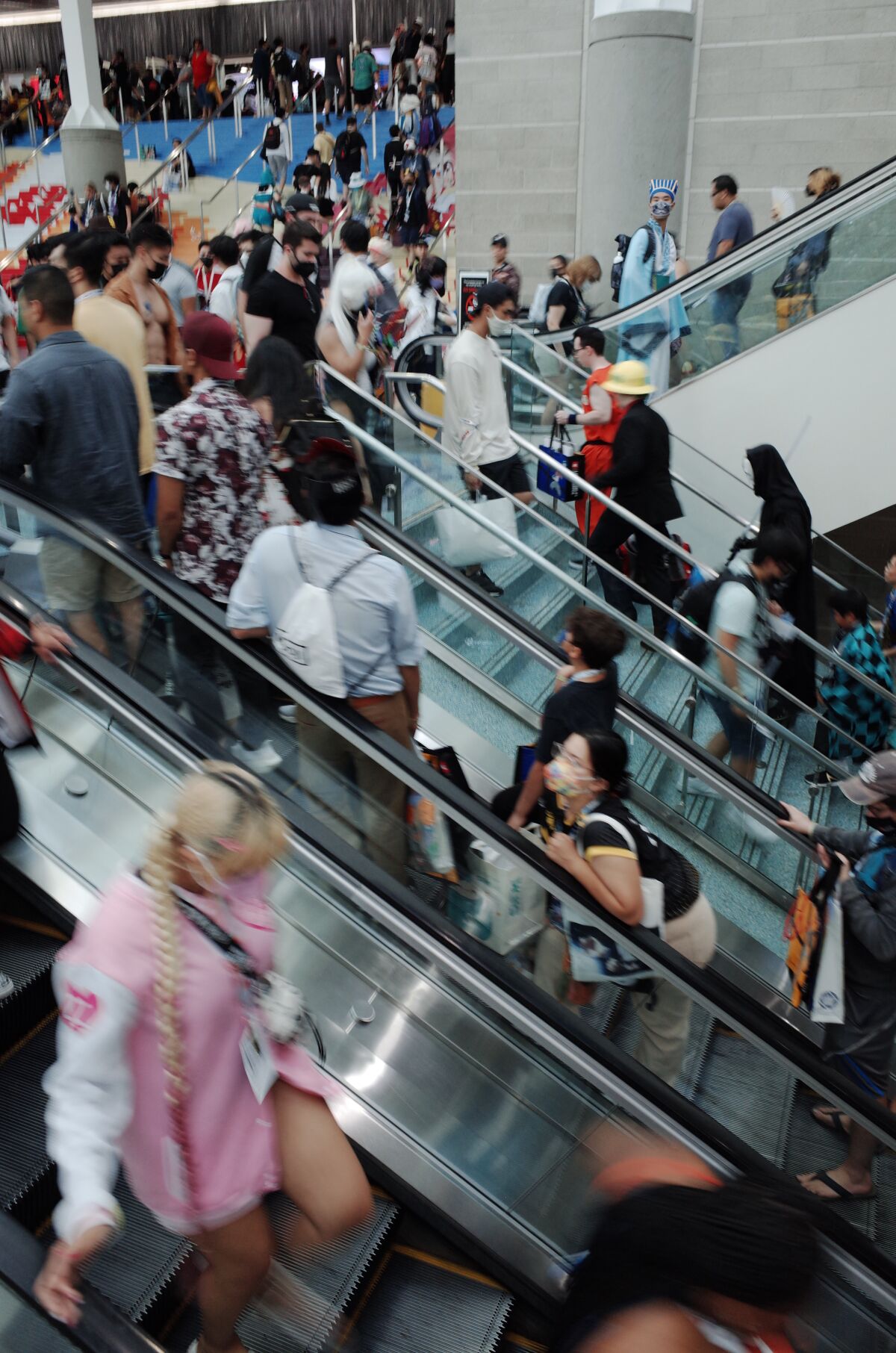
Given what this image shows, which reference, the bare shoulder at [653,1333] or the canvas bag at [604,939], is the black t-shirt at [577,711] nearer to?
the canvas bag at [604,939]

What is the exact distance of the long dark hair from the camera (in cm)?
142

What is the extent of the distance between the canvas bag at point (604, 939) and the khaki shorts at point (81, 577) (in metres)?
1.69

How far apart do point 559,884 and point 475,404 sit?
3.41 meters

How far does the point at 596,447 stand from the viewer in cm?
637

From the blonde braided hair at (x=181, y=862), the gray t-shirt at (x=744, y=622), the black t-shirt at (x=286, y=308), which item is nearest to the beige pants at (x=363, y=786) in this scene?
the blonde braided hair at (x=181, y=862)

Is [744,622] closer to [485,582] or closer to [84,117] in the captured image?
[485,582]

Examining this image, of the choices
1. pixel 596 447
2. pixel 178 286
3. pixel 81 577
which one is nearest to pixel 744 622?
pixel 596 447

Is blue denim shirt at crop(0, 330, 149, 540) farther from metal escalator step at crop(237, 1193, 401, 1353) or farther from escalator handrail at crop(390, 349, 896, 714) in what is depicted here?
metal escalator step at crop(237, 1193, 401, 1353)

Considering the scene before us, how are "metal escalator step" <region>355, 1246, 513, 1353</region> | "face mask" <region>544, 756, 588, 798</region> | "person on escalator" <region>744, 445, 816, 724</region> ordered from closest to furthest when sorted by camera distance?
"metal escalator step" <region>355, 1246, 513, 1353</region> → "face mask" <region>544, 756, 588, 798</region> → "person on escalator" <region>744, 445, 816, 724</region>

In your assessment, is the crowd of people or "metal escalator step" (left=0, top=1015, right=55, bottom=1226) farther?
"metal escalator step" (left=0, top=1015, right=55, bottom=1226)

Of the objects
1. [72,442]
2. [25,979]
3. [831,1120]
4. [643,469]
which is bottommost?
[831,1120]

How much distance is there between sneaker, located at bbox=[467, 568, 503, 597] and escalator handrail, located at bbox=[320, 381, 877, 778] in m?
0.20

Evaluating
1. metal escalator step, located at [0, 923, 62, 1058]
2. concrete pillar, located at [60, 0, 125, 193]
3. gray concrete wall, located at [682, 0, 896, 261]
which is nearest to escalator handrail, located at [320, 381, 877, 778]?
metal escalator step, located at [0, 923, 62, 1058]

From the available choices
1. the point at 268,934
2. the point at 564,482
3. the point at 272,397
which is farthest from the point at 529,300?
the point at 268,934
